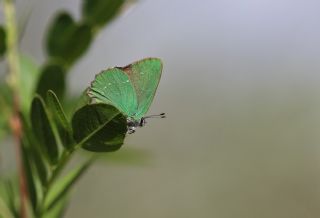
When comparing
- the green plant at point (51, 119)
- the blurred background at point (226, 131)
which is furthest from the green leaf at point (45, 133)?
the blurred background at point (226, 131)

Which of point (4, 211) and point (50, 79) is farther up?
point (50, 79)

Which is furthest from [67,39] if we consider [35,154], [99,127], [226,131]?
[226,131]

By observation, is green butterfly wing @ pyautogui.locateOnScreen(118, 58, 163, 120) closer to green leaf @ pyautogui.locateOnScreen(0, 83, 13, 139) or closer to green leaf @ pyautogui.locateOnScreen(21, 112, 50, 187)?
green leaf @ pyautogui.locateOnScreen(21, 112, 50, 187)

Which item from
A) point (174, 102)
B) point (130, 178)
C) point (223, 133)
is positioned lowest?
point (130, 178)

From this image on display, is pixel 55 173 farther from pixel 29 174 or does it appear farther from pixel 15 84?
pixel 15 84

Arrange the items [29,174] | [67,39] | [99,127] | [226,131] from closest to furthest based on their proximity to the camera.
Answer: [99,127], [29,174], [67,39], [226,131]

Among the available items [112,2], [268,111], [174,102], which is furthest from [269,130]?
[112,2]

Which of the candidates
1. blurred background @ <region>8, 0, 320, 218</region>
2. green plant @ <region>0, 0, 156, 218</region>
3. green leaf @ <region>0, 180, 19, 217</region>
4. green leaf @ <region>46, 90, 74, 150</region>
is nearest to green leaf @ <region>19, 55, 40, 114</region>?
green plant @ <region>0, 0, 156, 218</region>

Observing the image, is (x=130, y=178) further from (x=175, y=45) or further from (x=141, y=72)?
(x=141, y=72)
